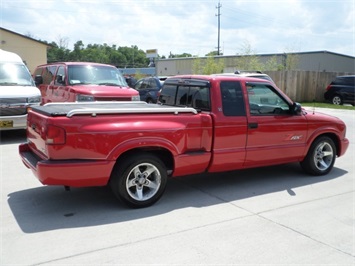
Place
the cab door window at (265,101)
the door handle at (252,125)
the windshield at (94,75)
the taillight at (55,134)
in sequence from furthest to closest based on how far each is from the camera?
the windshield at (94,75) < the cab door window at (265,101) < the door handle at (252,125) < the taillight at (55,134)

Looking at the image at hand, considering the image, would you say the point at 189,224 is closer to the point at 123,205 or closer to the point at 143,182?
the point at 143,182

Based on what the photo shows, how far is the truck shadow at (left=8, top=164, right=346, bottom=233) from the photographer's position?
439 cm

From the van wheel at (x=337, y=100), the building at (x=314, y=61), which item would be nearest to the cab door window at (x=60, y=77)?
the van wheel at (x=337, y=100)

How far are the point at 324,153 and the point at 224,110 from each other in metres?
2.49

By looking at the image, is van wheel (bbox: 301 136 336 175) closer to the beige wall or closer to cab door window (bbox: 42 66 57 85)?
cab door window (bbox: 42 66 57 85)

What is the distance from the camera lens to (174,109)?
16.2 feet

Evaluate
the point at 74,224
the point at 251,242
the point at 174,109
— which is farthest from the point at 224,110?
the point at 74,224

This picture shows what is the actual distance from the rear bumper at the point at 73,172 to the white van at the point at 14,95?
495 centimetres

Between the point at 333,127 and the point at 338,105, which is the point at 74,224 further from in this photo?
the point at 338,105

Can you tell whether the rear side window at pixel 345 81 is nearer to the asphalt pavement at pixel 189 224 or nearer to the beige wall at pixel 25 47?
the asphalt pavement at pixel 189 224

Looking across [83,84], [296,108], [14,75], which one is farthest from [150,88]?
[296,108]

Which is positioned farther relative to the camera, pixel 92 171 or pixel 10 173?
pixel 10 173

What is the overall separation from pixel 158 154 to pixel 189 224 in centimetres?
117

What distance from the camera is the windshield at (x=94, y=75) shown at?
407 inches
